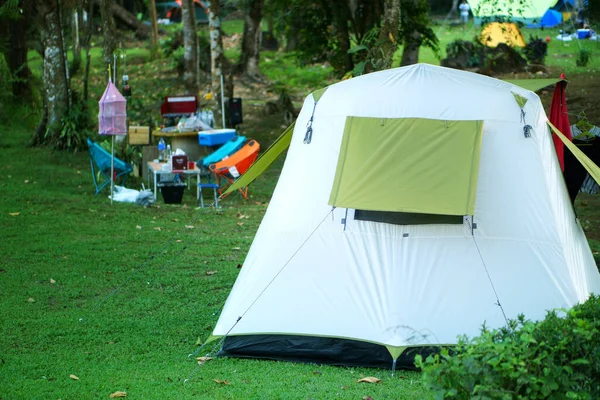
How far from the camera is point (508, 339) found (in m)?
3.75

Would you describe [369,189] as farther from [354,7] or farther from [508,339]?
[354,7]

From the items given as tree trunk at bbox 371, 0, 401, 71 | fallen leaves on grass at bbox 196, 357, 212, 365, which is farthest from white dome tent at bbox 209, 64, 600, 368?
tree trunk at bbox 371, 0, 401, 71

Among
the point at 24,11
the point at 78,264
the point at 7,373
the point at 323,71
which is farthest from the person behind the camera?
the point at 323,71

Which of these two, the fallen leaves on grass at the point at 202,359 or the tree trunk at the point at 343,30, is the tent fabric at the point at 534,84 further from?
the tree trunk at the point at 343,30

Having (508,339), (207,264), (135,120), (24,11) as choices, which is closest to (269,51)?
(24,11)

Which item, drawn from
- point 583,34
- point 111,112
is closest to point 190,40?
point 111,112

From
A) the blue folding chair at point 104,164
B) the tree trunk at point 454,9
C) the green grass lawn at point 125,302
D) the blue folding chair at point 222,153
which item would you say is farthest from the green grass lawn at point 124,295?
the tree trunk at point 454,9

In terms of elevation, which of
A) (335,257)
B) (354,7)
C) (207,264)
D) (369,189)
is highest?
(354,7)

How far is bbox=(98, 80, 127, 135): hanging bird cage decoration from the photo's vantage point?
1198cm

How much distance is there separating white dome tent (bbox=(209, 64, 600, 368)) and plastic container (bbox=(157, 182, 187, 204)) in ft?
20.2

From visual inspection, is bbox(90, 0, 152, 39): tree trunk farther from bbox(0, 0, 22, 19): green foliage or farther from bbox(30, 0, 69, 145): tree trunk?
bbox(30, 0, 69, 145): tree trunk

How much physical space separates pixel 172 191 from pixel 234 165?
40.2 inches

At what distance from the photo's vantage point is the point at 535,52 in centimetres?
2342

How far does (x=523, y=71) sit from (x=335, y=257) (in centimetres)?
1697
